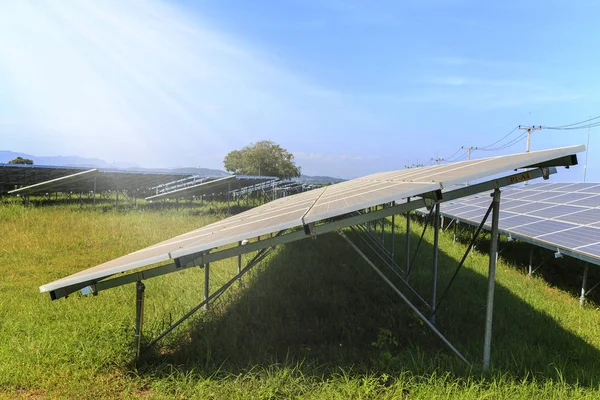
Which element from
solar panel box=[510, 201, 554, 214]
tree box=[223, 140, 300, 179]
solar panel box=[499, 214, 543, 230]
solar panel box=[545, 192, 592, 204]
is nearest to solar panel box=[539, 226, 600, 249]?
solar panel box=[499, 214, 543, 230]

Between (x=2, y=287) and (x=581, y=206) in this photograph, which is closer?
(x=2, y=287)

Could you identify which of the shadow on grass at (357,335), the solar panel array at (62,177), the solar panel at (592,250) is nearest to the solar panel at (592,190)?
the solar panel at (592,250)

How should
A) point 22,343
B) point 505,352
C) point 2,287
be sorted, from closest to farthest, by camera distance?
point 505,352 → point 22,343 → point 2,287

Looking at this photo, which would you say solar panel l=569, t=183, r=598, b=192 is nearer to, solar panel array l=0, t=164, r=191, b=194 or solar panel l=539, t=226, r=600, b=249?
solar panel l=539, t=226, r=600, b=249

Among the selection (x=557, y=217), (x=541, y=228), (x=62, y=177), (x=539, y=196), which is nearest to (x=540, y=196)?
(x=539, y=196)

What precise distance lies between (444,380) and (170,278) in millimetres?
5240

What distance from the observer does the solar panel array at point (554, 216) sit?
20.2 ft

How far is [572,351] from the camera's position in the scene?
3834mm

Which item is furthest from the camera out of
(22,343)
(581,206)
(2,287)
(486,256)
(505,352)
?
(486,256)

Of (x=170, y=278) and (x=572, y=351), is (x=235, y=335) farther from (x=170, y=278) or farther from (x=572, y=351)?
(x=572, y=351)

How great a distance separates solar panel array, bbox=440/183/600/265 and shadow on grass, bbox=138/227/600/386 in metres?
1.47

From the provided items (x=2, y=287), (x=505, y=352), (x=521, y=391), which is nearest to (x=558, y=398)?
(x=521, y=391)

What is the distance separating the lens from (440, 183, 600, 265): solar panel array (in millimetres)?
6160

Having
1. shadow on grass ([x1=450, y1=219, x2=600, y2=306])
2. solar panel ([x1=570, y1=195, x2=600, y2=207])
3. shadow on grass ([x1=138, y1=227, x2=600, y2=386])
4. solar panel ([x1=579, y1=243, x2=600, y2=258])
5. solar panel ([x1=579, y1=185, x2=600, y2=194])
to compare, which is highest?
solar panel ([x1=579, y1=185, x2=600, y2=194])
